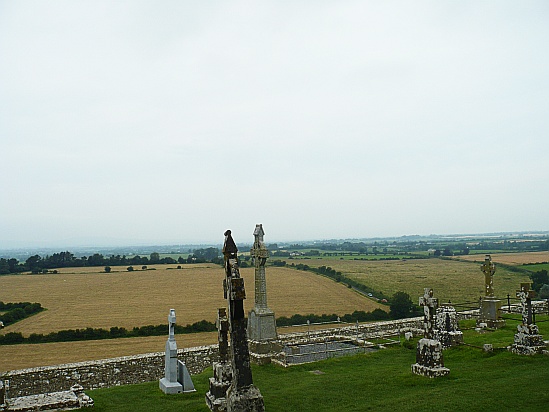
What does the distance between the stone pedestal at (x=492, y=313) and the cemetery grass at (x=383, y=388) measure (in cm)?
603

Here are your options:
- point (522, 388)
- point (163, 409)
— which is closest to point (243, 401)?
point (163, 409)

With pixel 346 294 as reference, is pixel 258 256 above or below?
above

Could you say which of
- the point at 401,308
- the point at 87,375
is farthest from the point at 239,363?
the point at 401,308

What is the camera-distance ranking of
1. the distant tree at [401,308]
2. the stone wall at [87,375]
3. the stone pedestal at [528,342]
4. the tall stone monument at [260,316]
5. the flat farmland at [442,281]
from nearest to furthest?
the stone pedestal at [528,342] → the stone wall at [87,375] → the tall stone monument at [260,316] → the distant tree at [401,308] → the flat farmland at [442,281]

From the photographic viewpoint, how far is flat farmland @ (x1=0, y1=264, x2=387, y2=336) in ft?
112

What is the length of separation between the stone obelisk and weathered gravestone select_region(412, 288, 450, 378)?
5546 millimetres

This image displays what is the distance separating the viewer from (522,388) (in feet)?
33.2

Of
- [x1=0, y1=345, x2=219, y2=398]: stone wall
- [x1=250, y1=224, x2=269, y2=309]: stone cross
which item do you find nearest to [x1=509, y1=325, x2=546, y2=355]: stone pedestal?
[x1=250, y1=224, x2=269, y2=309]: stone cross

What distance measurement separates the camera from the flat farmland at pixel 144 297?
3403 centimetres

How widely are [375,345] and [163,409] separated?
10470 mm

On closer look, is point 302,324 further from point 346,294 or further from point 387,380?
point 387,380

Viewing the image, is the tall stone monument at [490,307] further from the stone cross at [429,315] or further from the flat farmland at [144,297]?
the flat farmland at [144,297]

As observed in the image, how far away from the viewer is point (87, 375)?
14.8 meters

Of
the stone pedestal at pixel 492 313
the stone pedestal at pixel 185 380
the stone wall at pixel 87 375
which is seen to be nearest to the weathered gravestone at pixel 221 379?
the stone pedestal at pixel 185 380
